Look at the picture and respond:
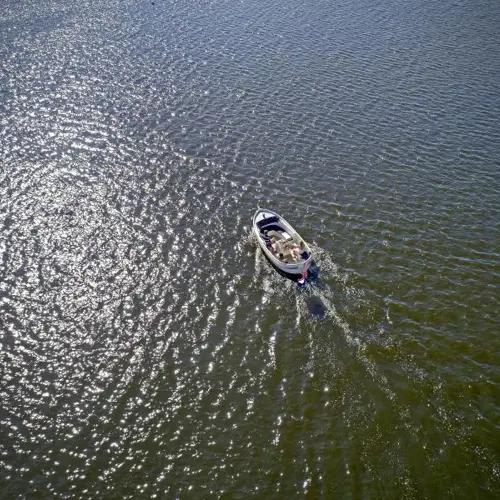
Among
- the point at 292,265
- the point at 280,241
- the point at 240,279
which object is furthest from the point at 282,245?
the point at 240,279

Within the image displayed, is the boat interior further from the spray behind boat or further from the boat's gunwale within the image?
the boat's gunwale

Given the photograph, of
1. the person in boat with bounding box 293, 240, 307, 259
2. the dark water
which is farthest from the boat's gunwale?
the dark water

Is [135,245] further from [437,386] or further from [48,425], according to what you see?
[437,386]

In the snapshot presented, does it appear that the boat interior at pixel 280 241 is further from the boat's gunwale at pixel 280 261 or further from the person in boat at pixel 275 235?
the boat's gunwale at pixel 280 261

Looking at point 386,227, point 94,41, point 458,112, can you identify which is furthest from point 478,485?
point 94,41

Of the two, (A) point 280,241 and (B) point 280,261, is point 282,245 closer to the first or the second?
(A) point 280,241

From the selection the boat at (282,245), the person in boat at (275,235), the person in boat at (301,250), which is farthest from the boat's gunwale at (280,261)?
the person in boat at (275,235)
